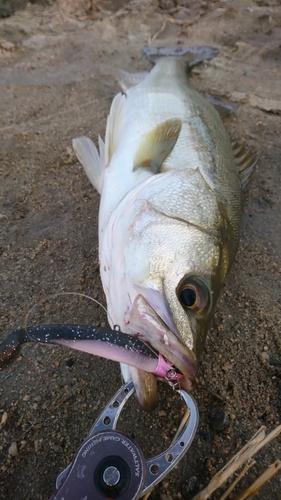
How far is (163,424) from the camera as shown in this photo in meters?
1.69

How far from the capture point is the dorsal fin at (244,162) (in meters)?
2.82

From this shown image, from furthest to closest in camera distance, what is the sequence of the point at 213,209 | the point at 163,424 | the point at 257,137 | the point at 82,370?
the point at 257,137
the point at 213,209
the point at 82,370
the point at 163,424

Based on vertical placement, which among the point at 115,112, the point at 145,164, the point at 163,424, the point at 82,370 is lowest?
the point at 163,424

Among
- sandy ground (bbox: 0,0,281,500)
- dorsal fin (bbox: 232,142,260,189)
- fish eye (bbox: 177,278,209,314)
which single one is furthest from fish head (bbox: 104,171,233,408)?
dorsal fin (bbox: 232,142,260,189)

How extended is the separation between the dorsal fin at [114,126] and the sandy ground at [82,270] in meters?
0.41

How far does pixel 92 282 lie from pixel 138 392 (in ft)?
3.16

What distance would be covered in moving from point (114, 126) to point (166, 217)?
4.36 ft

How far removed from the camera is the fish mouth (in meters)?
1.38

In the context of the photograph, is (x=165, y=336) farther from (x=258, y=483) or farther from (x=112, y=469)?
(x=258, y=483)

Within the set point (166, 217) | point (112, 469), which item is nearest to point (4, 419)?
point (112, 469)

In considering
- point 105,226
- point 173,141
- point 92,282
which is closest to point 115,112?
point 173,141

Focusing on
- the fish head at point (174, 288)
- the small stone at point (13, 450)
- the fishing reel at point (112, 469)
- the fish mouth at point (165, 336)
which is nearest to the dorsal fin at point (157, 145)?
the fish head at point (174, 288)

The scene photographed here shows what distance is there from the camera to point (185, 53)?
4.88 m

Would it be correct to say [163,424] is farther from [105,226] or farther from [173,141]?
[173,141]
